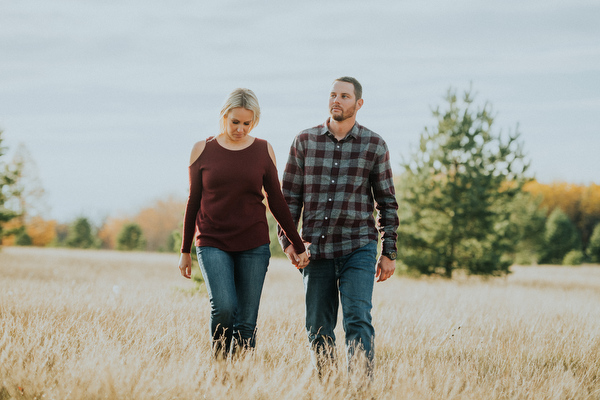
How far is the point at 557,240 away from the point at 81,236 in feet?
140

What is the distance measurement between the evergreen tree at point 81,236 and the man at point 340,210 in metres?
46.5

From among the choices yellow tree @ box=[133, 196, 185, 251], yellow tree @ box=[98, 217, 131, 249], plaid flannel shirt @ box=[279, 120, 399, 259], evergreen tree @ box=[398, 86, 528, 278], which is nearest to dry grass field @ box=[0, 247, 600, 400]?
plaid flannel shirt @ box=[279, 120, 399, 259]

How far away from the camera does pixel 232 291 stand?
11.5 ft

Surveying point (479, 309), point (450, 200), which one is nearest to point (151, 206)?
point (450, 200)

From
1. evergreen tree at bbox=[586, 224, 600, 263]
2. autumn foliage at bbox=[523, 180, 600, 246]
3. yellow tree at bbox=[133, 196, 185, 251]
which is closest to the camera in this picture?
evergreen tree at bbox=[586, 224, 600, 263]

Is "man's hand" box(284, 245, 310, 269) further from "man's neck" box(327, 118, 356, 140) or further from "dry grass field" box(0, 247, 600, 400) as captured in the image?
"man's neck" box(327, 118, 356, 140)

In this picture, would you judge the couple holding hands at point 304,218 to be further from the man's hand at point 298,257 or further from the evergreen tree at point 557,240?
the evergreen tree at point 557,240

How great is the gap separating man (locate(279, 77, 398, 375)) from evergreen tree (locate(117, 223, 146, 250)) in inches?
1772

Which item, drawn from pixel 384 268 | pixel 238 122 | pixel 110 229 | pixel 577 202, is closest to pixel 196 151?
pixel 238 122

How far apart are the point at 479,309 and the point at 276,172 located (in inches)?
206

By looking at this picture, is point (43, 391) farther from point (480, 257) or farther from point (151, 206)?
point (151, 206)

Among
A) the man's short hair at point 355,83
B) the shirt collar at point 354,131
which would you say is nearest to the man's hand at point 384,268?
the shirt collar at point 354,131

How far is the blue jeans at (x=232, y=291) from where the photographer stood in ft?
11.3

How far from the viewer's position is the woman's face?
11.6ft
